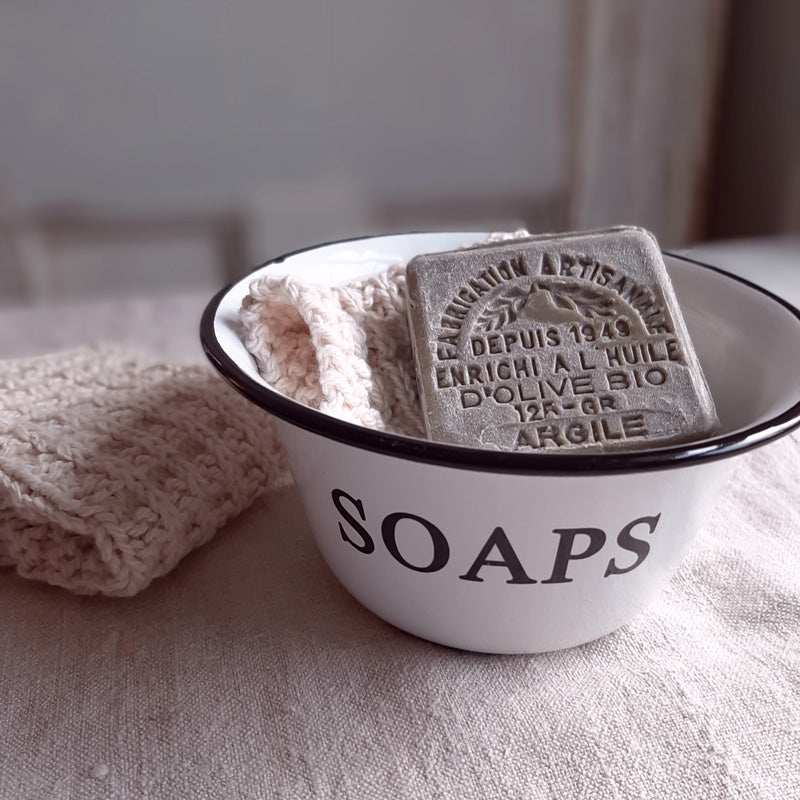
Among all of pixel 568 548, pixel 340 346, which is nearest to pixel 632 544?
pixel 568 548

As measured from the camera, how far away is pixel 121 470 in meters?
0.40

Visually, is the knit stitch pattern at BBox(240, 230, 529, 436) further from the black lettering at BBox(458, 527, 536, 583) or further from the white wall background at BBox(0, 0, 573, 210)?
the white wall background at BBox(0, 0, 573, 210)

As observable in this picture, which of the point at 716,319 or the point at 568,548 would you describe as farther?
the point at 716,319

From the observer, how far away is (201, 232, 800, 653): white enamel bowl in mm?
288

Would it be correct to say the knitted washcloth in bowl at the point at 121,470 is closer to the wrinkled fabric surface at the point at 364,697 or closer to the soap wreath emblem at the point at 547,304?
the wrinkled fabric surface at the point at 364,697

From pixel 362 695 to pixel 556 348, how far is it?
0.55 feet

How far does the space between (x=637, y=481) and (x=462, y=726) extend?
0.40 feet

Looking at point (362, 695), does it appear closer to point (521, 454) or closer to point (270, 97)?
point (521, 454)

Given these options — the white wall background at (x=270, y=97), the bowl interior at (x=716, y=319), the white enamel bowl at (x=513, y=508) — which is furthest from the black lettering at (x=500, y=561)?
the white wall background at (x=270, y=97)

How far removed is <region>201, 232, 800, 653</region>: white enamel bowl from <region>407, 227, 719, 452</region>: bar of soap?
4cm

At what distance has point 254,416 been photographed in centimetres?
46

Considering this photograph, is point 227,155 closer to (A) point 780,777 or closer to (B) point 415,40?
(B) point 415,40

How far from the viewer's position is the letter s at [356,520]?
1.09ft

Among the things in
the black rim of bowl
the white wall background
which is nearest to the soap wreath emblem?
the black rim of bowl
